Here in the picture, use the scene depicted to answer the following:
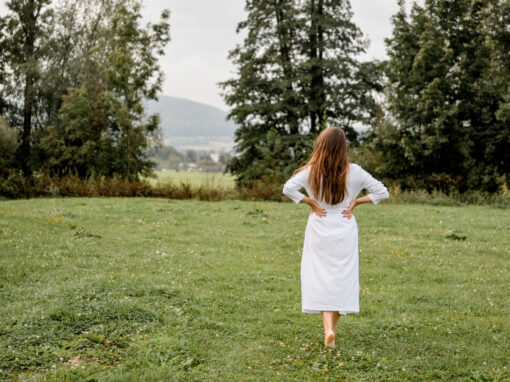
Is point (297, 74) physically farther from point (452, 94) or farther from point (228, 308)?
point (228, 308)

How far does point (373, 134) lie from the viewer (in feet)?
101

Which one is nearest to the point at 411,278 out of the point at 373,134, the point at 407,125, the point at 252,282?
the point at 252,282

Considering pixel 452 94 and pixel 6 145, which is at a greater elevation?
pixel 452 94

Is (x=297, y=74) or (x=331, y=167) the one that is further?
(x=297, y=74)

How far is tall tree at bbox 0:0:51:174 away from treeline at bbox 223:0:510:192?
44.3ft

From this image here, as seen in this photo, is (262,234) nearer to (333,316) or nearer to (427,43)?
(333,316)

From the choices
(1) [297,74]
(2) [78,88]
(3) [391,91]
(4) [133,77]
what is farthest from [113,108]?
(3) [391,91]

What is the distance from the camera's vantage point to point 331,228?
223 inches

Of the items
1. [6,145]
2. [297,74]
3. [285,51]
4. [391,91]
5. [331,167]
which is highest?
[285,51]

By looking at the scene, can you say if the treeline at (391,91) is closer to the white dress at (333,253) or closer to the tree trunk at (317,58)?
the tree trunk at (317,58)

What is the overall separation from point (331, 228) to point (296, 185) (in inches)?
28.1

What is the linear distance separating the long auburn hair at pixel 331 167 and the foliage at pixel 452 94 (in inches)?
845

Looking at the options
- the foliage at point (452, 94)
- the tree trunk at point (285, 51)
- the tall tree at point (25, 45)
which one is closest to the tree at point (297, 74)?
the tree trunk at point (285, 51)

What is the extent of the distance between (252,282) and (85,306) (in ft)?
10.7
